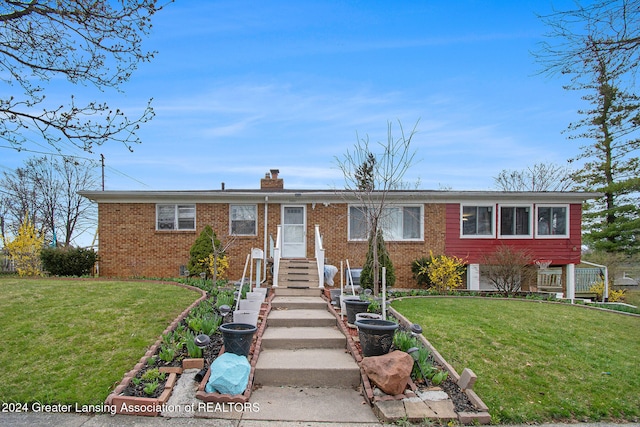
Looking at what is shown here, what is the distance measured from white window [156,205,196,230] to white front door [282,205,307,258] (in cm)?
329

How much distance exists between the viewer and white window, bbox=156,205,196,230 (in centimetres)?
1405

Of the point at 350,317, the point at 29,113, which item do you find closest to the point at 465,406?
the point at 350,317

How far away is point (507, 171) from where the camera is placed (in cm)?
2927

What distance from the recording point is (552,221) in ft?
47.3

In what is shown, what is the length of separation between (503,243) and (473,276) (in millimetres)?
1634

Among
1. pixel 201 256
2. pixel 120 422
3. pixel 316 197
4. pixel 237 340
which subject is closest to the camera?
pixel 120 422

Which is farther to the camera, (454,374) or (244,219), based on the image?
(244,219)

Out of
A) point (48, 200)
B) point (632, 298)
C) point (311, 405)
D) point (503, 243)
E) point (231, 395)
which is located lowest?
point (632, 298)

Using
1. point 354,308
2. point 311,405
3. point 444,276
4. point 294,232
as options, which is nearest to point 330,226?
point 294,232

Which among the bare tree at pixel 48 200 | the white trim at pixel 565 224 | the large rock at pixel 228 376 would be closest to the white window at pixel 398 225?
the white trim at pixel 565 224

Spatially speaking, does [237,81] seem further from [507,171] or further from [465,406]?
[507,171]

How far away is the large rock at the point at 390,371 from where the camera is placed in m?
4.61

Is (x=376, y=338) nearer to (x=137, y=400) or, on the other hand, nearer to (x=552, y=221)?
(x=137, y=400)

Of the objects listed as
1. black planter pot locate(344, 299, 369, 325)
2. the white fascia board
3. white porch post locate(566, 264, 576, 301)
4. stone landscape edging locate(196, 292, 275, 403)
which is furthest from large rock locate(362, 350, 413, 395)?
white porch post locate(566, 264, 576, 301)
